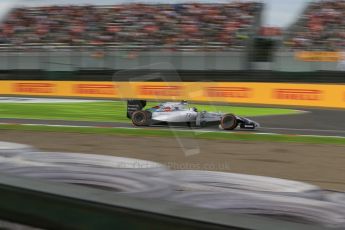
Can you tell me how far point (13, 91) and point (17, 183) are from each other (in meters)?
19.3

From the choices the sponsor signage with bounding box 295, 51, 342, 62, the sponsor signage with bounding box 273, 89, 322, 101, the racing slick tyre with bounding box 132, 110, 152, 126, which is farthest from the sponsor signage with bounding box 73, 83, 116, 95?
the racing slick tyre with bounding box 132, 110, 152, 126

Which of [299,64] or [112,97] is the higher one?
[299,64]

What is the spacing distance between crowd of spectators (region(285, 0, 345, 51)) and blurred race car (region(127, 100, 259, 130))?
Result: 9977 millimetres

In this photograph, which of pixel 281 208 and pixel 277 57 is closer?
pixel 281 208

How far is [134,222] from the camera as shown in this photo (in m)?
2.17

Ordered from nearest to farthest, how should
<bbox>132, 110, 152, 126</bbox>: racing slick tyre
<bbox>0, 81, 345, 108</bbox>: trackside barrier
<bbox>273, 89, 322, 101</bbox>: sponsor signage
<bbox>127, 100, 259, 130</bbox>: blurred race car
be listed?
<bbox>127, 100, 259, 130</bbox>: blurred race car → <bbox>132, 110, 152, 126</bbox>: racing slick tyre → <bbox>0, 81, 345, 108</bbox>: trackside barrier → <bbox>273, 89, 322, 101</bbox>: sponsor signage

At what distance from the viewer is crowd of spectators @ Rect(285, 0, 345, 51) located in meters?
19.5

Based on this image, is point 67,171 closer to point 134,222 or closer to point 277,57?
point 134,222

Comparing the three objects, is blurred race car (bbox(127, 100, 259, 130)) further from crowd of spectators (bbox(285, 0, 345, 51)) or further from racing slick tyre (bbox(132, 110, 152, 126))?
crowd of spectators (bbox(285, 0, 345, 51))

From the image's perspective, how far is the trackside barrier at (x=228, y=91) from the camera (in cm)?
1641

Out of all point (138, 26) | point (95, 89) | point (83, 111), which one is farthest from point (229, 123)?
point (138, 26)

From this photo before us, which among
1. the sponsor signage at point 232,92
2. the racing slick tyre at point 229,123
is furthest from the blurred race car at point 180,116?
the sponsor signage at point 232,92

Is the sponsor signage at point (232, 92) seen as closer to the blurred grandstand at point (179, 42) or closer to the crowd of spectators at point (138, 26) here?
the blurred grandstand at point (179, 42)

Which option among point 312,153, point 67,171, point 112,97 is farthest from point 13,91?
point 67,171
